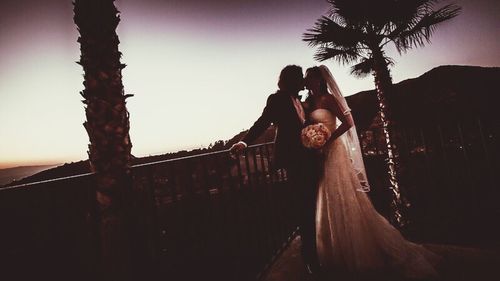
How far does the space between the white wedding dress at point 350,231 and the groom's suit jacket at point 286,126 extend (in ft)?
0.81

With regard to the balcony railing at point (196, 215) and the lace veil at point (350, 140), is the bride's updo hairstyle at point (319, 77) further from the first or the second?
the balcony railing at point (196, 215)

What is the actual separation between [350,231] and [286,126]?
1.25 metres

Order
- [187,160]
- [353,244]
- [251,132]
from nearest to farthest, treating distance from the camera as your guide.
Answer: [187,160], [353,244], [251,132]

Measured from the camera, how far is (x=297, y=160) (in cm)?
289

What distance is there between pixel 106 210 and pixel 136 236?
34cm

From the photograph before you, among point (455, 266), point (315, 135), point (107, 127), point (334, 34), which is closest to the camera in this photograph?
point (107, 127)

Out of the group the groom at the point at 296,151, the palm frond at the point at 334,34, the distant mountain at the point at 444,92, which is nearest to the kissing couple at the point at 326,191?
the groom at the point at 296,151

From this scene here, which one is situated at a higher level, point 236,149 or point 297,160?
point 236,149

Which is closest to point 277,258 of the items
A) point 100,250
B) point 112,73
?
point 100,250

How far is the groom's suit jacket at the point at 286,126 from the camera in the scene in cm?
289

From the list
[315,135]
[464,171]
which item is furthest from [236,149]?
[464,171]

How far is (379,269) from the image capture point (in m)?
2.75

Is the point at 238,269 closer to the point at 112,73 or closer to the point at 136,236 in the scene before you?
the point at 136,236

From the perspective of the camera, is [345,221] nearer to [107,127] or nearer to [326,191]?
[326,191]
